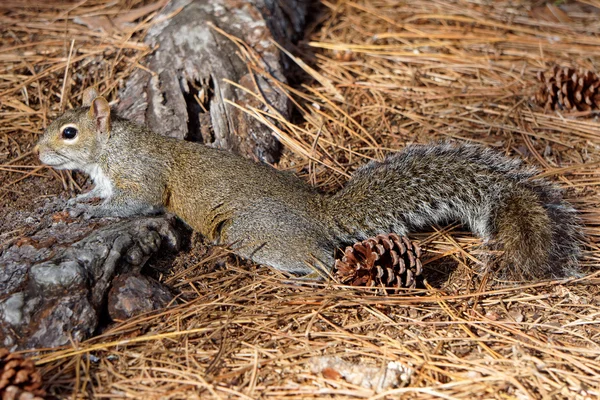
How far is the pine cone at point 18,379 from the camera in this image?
2.02 metres

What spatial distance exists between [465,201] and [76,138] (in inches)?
77.3

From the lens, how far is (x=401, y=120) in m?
3.91

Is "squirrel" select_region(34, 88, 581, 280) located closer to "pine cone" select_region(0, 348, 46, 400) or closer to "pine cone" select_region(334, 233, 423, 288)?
"pine cone" select_region(334, 233, 423, 288)

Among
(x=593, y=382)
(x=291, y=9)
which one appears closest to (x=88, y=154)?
(x=291, y=9)

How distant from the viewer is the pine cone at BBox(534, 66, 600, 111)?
389cm

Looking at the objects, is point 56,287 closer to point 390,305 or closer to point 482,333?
point 390,305

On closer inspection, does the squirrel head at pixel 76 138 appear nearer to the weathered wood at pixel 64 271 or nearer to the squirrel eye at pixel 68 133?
the squirrel eye at pixel 68 133

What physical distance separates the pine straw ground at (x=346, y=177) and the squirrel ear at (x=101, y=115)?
1.27ft

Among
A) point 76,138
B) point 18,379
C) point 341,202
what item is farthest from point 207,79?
point 18,379

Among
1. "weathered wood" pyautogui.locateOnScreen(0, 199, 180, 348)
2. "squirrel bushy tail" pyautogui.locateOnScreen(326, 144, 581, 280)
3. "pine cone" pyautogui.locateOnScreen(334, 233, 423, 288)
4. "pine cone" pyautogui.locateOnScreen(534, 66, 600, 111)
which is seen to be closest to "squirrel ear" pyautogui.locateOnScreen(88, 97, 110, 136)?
"weathered wood" pyautogui.locateOnScreen(0, 199, 180, 348)

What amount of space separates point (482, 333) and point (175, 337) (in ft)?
3.88

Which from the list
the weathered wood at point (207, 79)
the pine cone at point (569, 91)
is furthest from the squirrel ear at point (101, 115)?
the pine cone at point (569, 91)

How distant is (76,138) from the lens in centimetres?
325

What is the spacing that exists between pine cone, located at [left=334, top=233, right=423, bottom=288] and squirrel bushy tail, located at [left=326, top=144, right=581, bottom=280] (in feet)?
0.53
